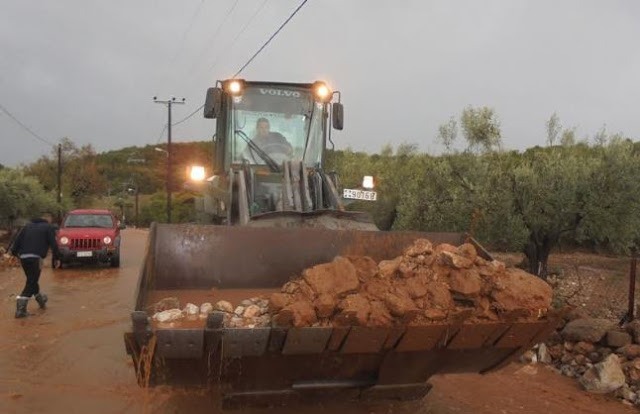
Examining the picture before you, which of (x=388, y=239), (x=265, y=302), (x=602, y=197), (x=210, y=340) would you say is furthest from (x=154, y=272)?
(x=602, y=197)

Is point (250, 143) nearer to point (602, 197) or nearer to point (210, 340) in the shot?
point (210, 340)

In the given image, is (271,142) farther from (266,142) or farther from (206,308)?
(206,308)

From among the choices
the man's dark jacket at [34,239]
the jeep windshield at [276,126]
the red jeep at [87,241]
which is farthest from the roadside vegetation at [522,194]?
the red jeep at [87,241]

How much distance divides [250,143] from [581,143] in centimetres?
1130

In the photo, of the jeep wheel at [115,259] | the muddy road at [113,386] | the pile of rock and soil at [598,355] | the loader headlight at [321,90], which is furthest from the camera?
the jeep wheel at [115,259]

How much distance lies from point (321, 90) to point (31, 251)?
5766 millimetres

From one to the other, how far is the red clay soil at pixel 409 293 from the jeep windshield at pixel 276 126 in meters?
4.04

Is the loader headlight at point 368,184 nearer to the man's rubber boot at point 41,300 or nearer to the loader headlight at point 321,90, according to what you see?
the loader headlight at point 321,90

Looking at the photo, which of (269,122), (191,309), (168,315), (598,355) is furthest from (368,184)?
(168,315)

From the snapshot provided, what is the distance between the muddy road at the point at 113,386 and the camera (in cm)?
558

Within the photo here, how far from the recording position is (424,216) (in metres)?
13.2

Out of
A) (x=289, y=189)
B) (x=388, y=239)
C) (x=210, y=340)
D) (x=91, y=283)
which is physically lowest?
(x=91, y=283)

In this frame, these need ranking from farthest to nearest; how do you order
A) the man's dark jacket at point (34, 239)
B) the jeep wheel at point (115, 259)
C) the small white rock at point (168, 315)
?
1. the jeep wheel at point (115, 259)
2. the man's dark jacket at point (34, 239)
3. the small white rock at point (168, 315)

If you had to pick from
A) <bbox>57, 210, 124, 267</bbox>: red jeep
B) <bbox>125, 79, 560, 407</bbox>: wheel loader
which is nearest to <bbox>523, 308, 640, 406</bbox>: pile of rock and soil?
<bbox>125, 79, 560, 407</bbox>: wheel loader
